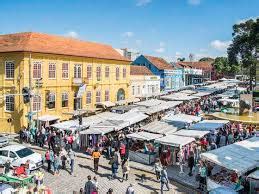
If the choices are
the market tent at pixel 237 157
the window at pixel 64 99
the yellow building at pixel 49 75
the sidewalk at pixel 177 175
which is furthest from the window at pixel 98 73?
the market tent at pixel 237 157

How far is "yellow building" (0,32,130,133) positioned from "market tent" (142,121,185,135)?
10.8 m

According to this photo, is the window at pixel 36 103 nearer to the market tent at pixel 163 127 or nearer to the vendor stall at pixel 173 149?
the market tent at pixel 163 127

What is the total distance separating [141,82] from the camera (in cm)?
5869

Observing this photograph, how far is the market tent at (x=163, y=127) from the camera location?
84.3ft

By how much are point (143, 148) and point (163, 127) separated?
3244mm

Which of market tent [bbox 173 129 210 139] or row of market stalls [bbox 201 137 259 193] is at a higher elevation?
market tent [bbox 173 129 210 139]

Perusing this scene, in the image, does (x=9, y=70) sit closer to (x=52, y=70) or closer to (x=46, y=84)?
(x=46, y=84)

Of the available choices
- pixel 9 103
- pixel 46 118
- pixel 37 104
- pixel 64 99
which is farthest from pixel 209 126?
pixel 9 103

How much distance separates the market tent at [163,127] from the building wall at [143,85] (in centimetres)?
2403

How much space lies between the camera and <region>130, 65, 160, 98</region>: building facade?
56.1 metres

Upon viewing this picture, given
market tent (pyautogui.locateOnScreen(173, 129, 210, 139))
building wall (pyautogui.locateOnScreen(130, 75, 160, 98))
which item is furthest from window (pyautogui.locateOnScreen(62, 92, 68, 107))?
market tent (pyautogui.locateOnScreen(173, 129, 210, 139))

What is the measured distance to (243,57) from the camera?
63281 mm

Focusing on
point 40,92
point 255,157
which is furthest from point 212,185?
point 40,92

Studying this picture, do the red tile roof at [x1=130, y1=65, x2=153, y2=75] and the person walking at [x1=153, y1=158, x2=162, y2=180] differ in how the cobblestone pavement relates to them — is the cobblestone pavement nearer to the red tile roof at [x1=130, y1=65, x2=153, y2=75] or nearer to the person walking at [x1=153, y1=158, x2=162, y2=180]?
the person walking at [x1=153, y1=158, x2=162, y2=180]
